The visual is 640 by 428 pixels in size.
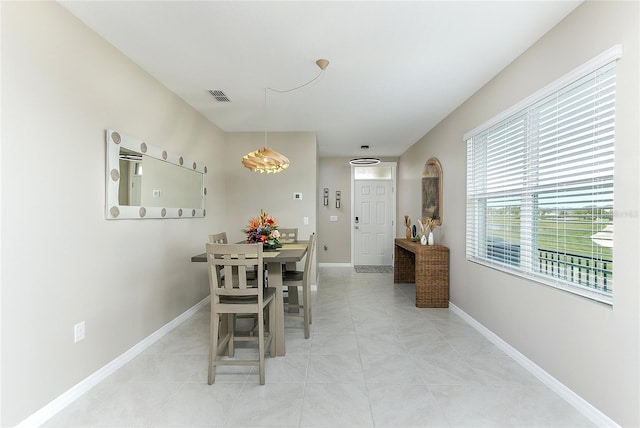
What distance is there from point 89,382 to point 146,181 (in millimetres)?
1615

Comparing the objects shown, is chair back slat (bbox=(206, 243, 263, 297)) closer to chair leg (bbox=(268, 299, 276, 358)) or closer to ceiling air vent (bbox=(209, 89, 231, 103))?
chair leg (bbox=(268, 299, 276, 358))

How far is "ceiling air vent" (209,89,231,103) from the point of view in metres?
3.26

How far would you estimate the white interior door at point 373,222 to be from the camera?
275 inches

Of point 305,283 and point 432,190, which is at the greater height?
point 432,190

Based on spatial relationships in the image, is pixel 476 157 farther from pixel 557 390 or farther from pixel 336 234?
pixel 336 234

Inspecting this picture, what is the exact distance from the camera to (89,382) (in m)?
2.13

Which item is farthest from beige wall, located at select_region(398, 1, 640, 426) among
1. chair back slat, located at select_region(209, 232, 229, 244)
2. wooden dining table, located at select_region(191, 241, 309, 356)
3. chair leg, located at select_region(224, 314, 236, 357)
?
chair back slat, located at select_region(209, 232, 229, 244)

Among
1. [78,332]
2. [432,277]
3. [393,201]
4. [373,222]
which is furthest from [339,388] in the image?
[393,201]

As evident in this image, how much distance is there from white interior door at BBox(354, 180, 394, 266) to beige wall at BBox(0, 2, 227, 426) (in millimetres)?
4755

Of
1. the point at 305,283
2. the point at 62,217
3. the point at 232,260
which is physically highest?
the point at 62,217

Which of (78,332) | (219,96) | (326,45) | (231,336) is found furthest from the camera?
(219,96)

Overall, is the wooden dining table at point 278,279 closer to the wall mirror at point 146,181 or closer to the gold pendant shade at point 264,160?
the wall mirror at point 146,181

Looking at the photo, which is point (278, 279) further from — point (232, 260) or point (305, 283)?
point (232, 260)

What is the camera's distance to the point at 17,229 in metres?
1.67
